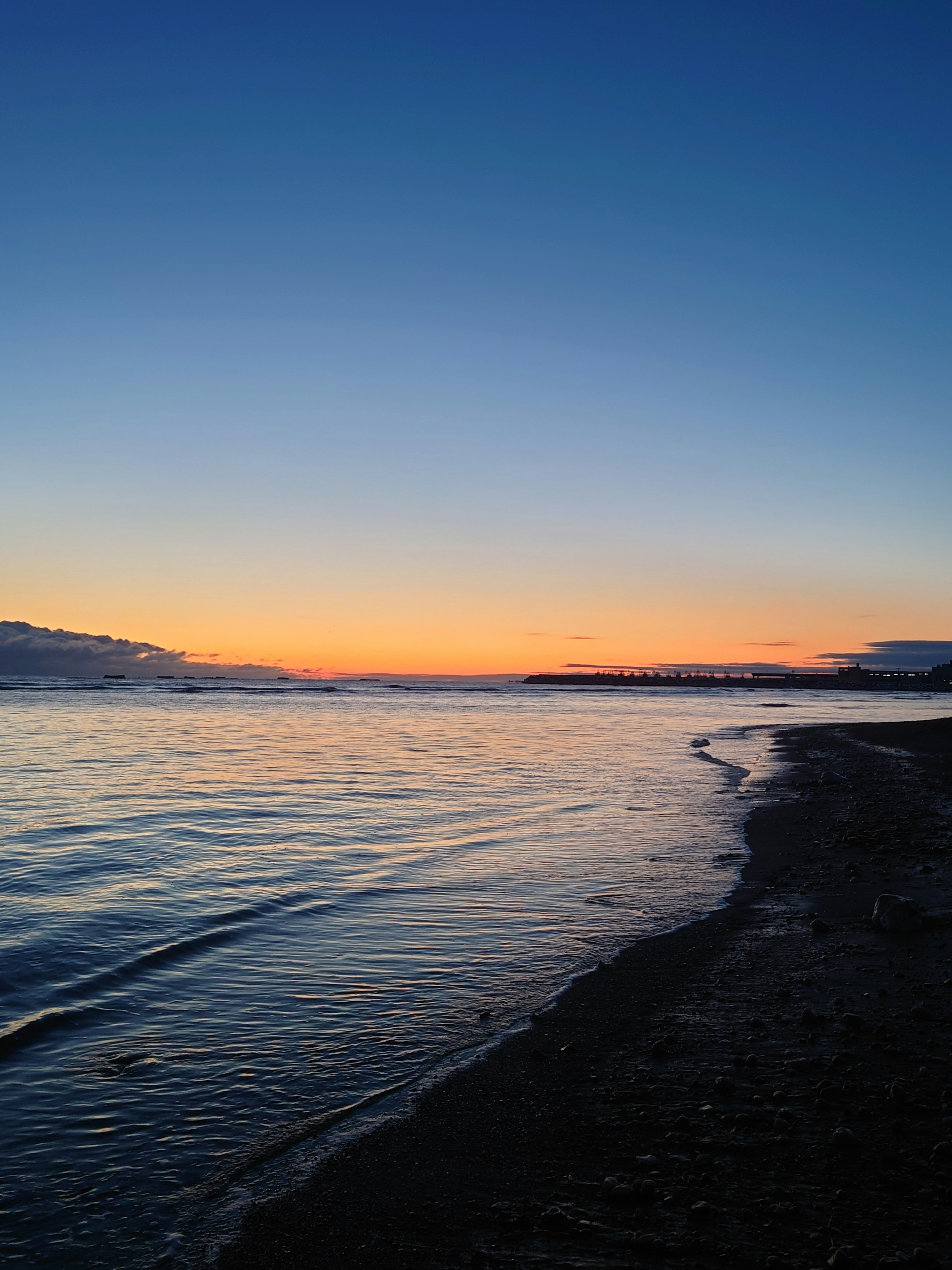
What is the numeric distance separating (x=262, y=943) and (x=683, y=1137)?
6017 millimetres

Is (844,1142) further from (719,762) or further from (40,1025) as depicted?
(719,762)

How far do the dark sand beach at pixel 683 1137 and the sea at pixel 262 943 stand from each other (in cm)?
47

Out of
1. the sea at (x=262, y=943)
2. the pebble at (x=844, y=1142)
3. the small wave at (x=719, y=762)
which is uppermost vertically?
the pebble at (x=844, y=1142)

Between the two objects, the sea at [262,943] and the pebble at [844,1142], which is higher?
the pebble at [844,1142]

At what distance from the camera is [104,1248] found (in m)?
4.30

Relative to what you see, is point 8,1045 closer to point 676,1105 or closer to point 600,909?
point 676,1105

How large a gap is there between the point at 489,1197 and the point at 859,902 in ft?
28.7

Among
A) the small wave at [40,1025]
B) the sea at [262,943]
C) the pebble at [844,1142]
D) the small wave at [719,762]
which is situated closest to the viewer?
the pebble at [844,1142]

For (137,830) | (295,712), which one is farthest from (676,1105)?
(295,712)

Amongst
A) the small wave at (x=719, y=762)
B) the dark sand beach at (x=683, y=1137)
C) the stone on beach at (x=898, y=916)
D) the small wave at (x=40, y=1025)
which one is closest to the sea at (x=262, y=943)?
the small wave at (x=40, y=1025)

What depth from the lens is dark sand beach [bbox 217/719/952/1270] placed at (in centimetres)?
416

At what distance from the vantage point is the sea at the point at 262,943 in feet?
16.9

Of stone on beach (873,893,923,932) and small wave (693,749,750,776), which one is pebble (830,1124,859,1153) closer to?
stone on beach (873,893,923,932)

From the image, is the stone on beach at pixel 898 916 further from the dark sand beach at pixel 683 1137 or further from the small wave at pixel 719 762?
the small wave at pixel 719 762
